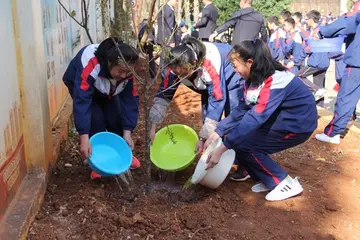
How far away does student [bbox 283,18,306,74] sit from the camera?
27.1 feet

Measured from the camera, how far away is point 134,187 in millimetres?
3598

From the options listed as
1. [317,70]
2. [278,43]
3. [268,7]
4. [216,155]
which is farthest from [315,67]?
[268,7]

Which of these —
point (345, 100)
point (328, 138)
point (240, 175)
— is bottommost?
point (328, 138)

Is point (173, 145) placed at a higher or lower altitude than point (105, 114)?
lower

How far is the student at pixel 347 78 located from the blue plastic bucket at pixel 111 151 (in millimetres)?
2723

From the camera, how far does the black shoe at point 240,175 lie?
3884 mm

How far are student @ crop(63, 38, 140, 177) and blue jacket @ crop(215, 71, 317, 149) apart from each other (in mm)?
765

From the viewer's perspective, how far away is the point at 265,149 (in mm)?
3551

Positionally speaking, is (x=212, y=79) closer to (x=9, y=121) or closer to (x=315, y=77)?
(x=9, y=121)

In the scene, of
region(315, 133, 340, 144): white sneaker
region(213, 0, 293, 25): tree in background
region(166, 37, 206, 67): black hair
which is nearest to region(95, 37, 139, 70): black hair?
region(166, 37, 206, 67): black hair

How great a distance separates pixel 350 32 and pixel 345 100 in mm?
787

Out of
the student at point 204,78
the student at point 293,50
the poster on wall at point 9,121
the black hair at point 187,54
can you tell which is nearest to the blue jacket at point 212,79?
the student at point 204,78

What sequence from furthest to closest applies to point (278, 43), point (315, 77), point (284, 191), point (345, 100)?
point (278, 43) < point (315, 77) < point (345, 100) < point (284, 191)

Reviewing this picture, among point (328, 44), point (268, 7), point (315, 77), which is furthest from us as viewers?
point (268, 7)
